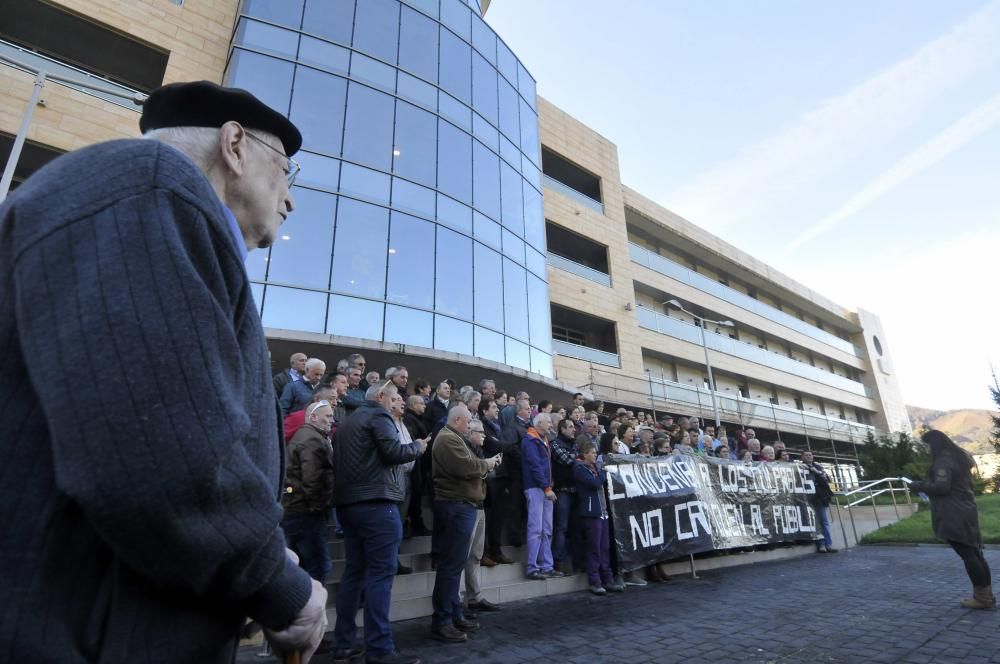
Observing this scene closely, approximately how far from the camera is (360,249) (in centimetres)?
1314

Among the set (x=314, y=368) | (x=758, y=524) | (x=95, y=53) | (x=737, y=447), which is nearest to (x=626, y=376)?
(x=737, y=447)

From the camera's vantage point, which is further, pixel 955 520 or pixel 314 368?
pixel 314 368

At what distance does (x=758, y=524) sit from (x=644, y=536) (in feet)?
10.6

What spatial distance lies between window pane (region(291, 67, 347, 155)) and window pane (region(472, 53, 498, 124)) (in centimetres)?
500

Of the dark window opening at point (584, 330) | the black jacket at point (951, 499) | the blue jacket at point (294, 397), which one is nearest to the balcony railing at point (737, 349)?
the dark window opening at point (584, 330)

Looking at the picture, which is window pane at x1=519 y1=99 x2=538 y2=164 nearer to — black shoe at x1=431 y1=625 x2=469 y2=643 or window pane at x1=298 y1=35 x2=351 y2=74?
window pane at x1=298 y1=35 x2=351 y2=74

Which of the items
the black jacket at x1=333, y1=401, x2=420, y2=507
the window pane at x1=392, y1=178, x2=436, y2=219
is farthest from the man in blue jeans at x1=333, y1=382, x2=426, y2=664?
the window pane at x1=392, y1=178, x2=436, y2=219

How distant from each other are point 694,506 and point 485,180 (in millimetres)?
12301

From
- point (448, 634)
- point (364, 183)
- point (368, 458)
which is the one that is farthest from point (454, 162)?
point (448, 634)

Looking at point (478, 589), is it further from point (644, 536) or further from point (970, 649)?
point (970, 649)

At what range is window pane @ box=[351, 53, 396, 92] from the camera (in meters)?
14.8

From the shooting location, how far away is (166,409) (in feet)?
2.62

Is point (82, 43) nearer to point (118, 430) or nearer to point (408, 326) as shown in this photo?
point (408, 326)

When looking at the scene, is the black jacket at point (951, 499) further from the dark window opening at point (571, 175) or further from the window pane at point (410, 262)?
the dark window opening at point (571, 175)
